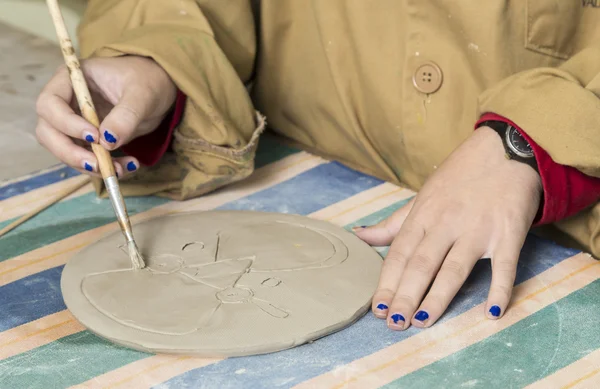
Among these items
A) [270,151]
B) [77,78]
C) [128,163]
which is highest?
[77,78]

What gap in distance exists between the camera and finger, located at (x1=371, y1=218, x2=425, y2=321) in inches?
32.5

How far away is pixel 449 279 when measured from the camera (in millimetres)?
823

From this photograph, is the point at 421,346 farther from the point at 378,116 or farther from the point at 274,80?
the point at 274,80

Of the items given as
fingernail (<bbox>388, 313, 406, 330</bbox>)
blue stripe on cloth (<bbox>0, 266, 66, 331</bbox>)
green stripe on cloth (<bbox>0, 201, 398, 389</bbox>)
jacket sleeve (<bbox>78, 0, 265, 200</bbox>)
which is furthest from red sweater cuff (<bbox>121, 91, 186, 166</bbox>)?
fingernail (<bbox>388, 313, 406, 330</bbox>)

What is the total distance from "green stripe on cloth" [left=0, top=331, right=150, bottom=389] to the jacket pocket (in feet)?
1.99

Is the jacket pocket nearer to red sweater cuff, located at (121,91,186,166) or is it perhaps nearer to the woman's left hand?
the woman's left hand

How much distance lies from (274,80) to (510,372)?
66 centimetres

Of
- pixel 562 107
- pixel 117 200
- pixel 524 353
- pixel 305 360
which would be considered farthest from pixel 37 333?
pixel 562 107

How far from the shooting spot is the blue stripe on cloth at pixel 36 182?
114 cm

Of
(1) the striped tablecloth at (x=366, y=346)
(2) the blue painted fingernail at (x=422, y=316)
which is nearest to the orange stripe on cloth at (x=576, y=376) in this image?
(1) the striped tablecloth at (x=366, y=346)

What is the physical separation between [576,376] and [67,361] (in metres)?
0.49

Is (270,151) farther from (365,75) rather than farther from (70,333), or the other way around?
(70,333)

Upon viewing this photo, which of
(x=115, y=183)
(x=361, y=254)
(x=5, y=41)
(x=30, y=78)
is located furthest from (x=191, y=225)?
→ (x=5, y=41)

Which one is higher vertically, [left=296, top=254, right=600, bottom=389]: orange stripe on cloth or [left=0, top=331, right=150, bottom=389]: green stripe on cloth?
[left=0, top=331, right=150, bottom=389]: green stripe on cloth
